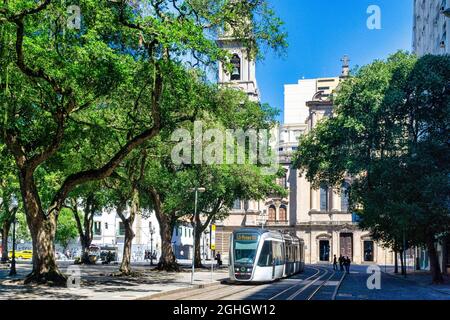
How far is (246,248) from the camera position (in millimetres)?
33031

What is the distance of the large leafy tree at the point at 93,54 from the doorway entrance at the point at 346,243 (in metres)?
63.4

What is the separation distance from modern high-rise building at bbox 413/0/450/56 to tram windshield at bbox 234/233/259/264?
2020 centimetres

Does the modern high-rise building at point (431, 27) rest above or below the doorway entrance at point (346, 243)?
above

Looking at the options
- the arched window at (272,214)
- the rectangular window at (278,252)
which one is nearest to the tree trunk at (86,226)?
the rectangular window at (278,252)

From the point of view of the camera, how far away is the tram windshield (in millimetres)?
32906

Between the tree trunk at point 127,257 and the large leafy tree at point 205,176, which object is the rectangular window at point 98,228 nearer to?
the large leafy tree at point 205,176

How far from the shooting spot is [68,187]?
27891 mm

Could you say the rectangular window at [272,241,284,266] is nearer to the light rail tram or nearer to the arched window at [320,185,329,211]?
the light rail tram

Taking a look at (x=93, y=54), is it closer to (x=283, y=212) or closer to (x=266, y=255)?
(x=266, y=255)

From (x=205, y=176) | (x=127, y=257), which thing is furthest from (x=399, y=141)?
(x=127, y=257)

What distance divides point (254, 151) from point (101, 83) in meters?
24.4

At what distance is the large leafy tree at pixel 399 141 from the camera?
33.2 metres

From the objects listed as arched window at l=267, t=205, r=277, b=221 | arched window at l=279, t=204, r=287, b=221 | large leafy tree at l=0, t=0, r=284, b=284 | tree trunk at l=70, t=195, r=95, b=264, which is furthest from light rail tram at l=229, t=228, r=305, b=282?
arched window at l=279, t=204, r=287, b=221
